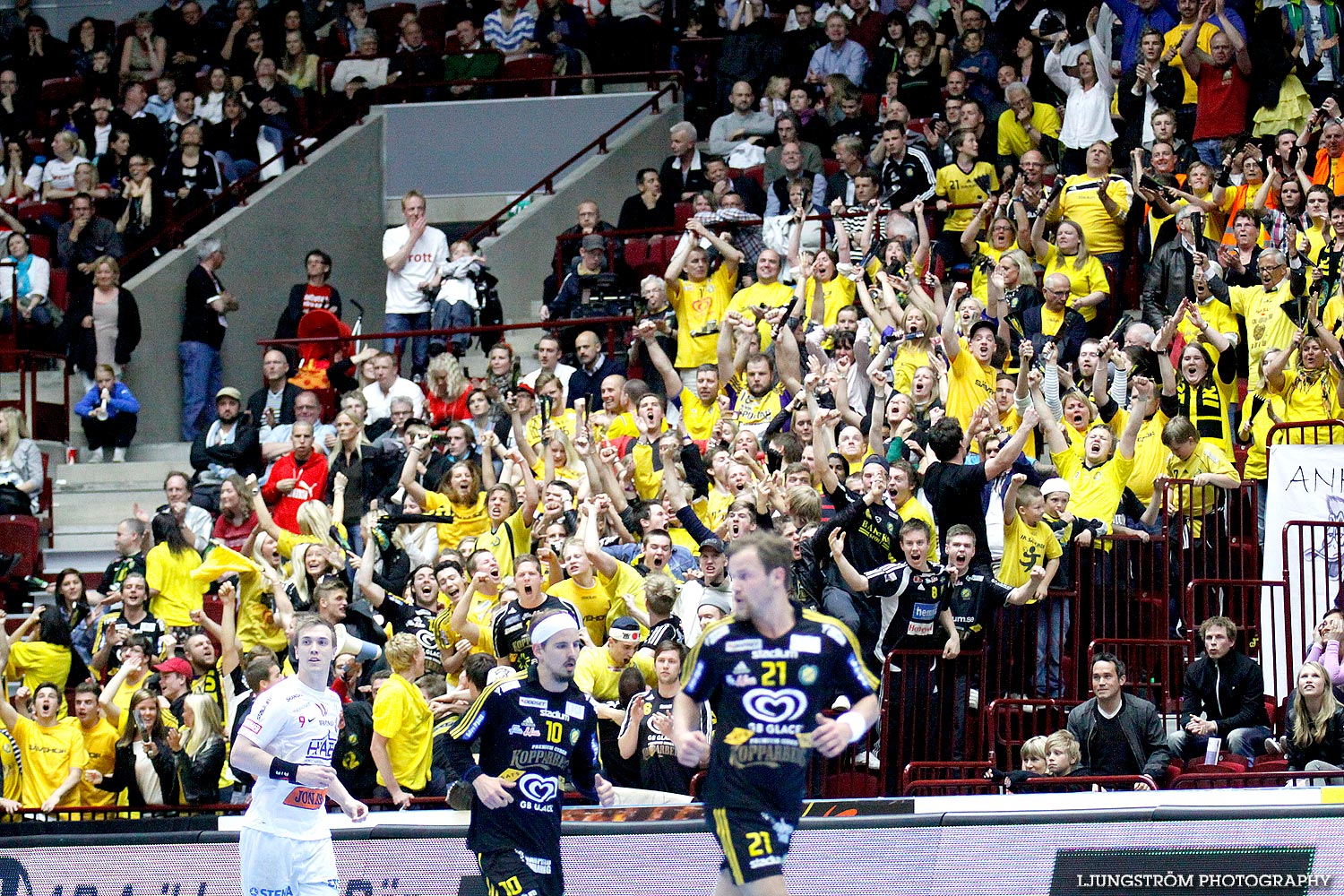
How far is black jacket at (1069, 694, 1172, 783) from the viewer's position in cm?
1144

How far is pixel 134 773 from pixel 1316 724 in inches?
311

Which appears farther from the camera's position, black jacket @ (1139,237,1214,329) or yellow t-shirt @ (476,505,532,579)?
black jacket @ (1139,237,1214,329)

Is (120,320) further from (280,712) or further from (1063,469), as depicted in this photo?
(280,712)

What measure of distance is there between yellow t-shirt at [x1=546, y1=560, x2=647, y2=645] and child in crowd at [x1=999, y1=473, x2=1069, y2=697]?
8.43 ft

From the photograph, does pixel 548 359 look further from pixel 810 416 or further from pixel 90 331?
pixel 90 331

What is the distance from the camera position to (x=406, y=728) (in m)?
12.1

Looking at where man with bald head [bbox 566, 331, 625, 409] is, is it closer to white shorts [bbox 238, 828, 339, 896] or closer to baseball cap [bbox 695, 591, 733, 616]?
baseball cap [bbox 695, 591, 733, 616]

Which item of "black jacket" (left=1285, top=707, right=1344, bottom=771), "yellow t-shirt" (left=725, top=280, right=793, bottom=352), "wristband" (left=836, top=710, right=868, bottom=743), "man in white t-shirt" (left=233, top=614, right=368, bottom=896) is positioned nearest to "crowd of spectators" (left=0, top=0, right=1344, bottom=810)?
"black jacket" (left=1285, top=707, right=1344, bottom=771)

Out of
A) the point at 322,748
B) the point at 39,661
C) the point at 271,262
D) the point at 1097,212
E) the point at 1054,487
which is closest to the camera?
the point at 322,748

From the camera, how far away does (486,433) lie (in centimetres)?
1648

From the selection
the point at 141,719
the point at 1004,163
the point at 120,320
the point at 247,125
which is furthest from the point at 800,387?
the point at 247,125

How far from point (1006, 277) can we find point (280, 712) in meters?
9.12

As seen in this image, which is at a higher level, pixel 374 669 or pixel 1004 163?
pixel 1004 163

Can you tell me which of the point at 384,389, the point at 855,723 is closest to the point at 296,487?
the point at 384,389
